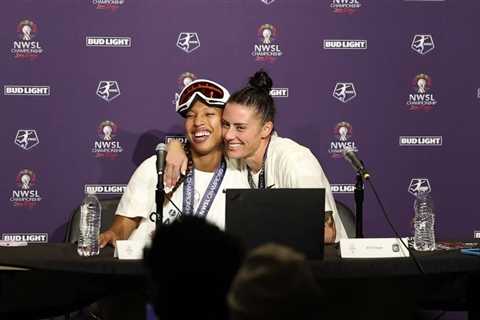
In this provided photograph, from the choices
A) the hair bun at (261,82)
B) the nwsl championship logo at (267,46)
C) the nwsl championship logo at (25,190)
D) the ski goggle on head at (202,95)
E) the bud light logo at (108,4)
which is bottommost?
the nwsl championship logo at (25,190)

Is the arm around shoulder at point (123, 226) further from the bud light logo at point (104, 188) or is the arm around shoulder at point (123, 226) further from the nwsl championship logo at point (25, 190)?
the nwsl championship logo at point (25, 190)

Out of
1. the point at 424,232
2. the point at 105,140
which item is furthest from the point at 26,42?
the point at 424,232

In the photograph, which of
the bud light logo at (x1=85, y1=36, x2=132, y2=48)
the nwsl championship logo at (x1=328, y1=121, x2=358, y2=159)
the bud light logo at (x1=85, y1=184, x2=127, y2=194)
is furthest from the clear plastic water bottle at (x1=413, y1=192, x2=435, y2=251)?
the bud light logo at (x1=85, y1=36, x2=132, y2=48)

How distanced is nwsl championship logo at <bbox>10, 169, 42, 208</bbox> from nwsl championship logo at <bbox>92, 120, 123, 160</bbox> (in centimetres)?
44

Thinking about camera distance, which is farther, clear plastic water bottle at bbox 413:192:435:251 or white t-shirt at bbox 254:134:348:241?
white t-shirt at bbox 254:134:348:241

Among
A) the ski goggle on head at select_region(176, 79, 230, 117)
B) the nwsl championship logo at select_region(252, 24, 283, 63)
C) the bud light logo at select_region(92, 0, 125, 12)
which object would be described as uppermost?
the bud light logo at select_region(92, 0, 125, 12)

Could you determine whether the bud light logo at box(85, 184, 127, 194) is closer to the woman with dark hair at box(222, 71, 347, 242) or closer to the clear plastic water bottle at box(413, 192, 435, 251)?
the woman with dark hair at box(222, 71, 347, 242)

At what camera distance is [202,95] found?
430 cm

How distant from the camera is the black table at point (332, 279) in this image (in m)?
3.32

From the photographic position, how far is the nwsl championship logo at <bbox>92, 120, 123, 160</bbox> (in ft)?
17.8

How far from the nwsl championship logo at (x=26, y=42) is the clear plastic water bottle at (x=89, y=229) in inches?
68.0

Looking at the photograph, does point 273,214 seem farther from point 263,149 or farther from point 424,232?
point 263,149

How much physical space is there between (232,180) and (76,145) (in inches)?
57.9

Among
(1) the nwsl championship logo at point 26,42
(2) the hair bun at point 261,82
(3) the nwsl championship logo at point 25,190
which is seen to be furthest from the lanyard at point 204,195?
(1) the nwsl championship logo at point 26,42
